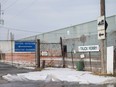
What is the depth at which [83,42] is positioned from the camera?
59.4 metres

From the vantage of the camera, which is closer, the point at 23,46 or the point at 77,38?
the point at 23,46

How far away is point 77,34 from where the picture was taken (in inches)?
2776

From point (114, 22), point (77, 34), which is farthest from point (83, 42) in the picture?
point (77, 34)

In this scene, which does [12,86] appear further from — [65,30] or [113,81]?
[65,30]

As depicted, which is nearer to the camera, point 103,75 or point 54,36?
point 103,75

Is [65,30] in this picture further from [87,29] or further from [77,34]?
→ [87,29]

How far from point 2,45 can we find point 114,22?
205ft

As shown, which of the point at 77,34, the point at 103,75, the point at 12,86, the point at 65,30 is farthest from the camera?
the point at 65,30

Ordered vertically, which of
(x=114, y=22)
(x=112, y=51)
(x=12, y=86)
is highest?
(x=114, y=22)

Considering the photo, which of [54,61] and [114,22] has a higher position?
[114,22]

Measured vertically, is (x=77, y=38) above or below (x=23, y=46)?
above

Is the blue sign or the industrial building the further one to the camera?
the industrial building

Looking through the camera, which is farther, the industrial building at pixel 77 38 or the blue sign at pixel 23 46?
the industrial building at pixel 77 38

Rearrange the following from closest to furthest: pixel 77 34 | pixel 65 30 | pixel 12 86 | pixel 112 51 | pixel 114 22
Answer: pixel 12 86
pixel 112 51
pixel 114 22
pixel 77 34
pixel 65 30
